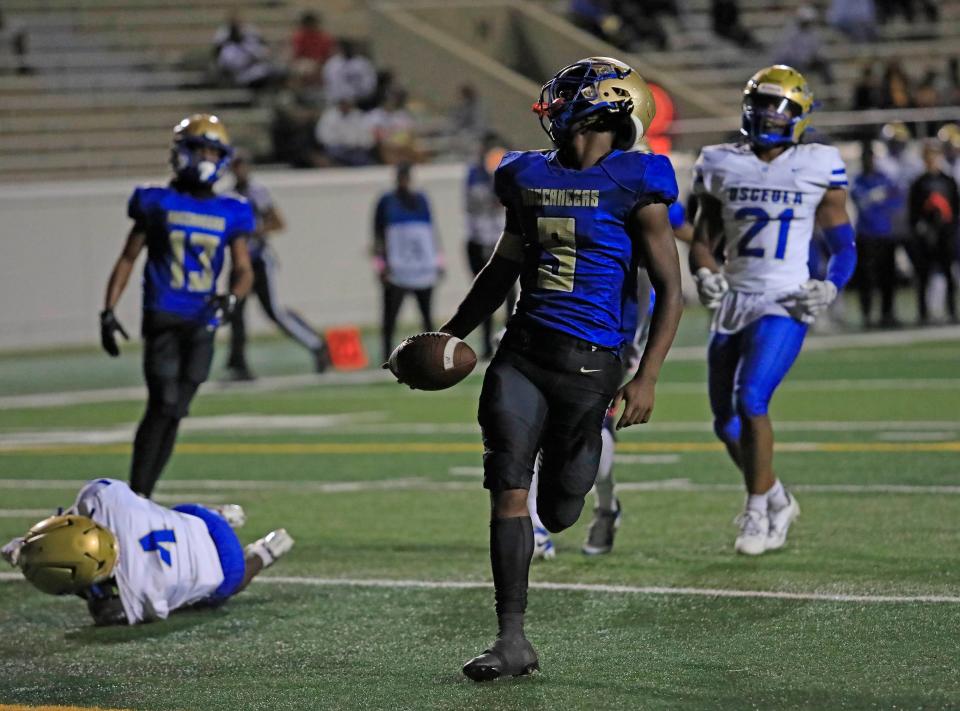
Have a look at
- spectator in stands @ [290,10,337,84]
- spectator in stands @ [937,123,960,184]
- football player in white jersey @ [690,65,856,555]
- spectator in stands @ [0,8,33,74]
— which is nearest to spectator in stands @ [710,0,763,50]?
spectator in stands @ [290,10,337,84]

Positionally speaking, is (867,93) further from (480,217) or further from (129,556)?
(129,556)

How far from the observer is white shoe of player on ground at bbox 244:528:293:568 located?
22.5 feet

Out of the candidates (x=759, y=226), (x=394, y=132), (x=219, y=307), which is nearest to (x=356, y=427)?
(x=219, y=307)

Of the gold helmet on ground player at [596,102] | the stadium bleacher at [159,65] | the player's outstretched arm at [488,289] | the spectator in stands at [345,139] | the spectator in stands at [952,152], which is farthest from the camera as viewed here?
the stadium bleacher at [159,65]

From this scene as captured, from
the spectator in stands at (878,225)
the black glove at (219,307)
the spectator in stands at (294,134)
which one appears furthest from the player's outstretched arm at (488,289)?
the spectator in stands at (294,134)

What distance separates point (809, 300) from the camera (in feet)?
23.9

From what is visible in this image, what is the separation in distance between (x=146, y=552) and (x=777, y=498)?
8.82ft

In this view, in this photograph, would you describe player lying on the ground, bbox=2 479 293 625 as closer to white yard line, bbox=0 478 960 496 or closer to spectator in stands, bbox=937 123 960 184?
white yard line, bbox=0 478 960 496

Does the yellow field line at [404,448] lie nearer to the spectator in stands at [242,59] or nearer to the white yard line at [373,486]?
the white yard line at [373,486]

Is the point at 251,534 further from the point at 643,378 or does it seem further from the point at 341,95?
the point at 341,95

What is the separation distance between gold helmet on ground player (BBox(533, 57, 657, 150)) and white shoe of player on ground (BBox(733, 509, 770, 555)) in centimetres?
231

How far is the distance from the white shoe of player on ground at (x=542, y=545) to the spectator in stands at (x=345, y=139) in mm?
14081

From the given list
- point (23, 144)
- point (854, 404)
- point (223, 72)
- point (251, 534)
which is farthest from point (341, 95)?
point (251, 534)

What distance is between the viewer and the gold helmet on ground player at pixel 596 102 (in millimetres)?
5441
